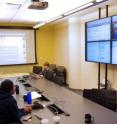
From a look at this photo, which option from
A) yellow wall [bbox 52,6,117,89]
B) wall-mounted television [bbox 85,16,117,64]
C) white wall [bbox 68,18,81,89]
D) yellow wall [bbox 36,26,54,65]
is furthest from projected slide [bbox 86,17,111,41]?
yellow wall [bbox 36,26,54,65]

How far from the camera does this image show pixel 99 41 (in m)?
5.12

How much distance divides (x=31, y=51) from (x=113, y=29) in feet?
14.5

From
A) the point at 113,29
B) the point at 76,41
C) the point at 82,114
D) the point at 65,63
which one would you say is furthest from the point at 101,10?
the point at 82,114

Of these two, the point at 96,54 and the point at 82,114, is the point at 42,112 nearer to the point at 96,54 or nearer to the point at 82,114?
the point at 82,114

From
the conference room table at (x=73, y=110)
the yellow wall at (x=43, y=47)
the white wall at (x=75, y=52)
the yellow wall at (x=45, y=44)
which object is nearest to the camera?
the conference room table at (x=73, y=110)

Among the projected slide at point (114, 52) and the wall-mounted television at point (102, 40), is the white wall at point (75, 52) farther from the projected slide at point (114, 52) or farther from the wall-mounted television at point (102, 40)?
the projected slide at point (114, 52)

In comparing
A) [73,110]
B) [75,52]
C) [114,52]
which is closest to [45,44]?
[75,52]

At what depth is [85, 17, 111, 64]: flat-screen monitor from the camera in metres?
4.81

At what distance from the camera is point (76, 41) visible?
6570mm

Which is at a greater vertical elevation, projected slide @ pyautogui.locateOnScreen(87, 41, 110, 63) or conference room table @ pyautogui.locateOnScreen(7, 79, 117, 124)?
projected slide @ pyautogui.locateOnScreen(87, 41, 110, 63)

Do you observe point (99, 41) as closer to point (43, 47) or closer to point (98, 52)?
point (98, 52)

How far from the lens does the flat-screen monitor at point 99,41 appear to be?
481cm

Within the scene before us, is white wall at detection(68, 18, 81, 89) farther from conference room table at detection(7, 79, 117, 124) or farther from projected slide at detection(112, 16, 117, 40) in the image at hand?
conference room table at detection(7, 79, 117, 124)

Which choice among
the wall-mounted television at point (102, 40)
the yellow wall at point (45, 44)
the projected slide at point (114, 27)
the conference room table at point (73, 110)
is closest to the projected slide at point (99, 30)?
the wall-mounted television at point (102, 40)
